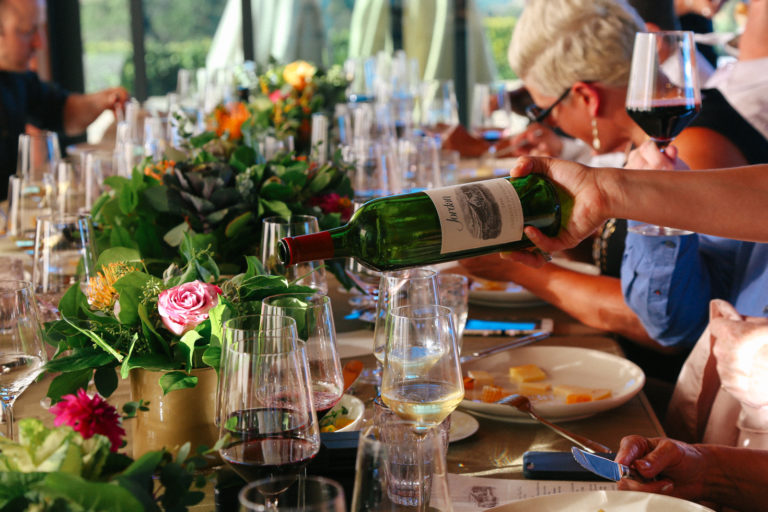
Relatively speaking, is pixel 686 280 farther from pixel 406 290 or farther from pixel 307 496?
pixel 307 496

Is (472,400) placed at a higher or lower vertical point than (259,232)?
lower

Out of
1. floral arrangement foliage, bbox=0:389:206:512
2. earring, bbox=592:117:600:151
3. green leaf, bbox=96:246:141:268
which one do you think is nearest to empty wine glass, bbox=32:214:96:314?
green leaf, bbox=96:246:141:268

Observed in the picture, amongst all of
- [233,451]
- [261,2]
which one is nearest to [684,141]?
[233,451]

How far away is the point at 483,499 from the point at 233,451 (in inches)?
14.2

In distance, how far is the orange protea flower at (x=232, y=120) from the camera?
257cm

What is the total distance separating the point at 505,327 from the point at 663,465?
71 centimetres

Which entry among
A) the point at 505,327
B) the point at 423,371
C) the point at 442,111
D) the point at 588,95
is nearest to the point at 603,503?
the point at 423,371

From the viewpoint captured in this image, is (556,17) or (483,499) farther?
(556,17)

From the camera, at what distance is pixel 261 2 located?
7.80m

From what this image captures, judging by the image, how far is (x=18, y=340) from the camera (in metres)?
1.01

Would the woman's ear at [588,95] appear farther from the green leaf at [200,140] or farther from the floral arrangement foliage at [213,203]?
the green leaf at [200,140]

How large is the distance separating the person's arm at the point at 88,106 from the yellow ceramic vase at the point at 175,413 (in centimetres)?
318

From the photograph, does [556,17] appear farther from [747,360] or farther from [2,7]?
[2,7]

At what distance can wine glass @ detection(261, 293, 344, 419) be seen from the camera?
3.24ft
